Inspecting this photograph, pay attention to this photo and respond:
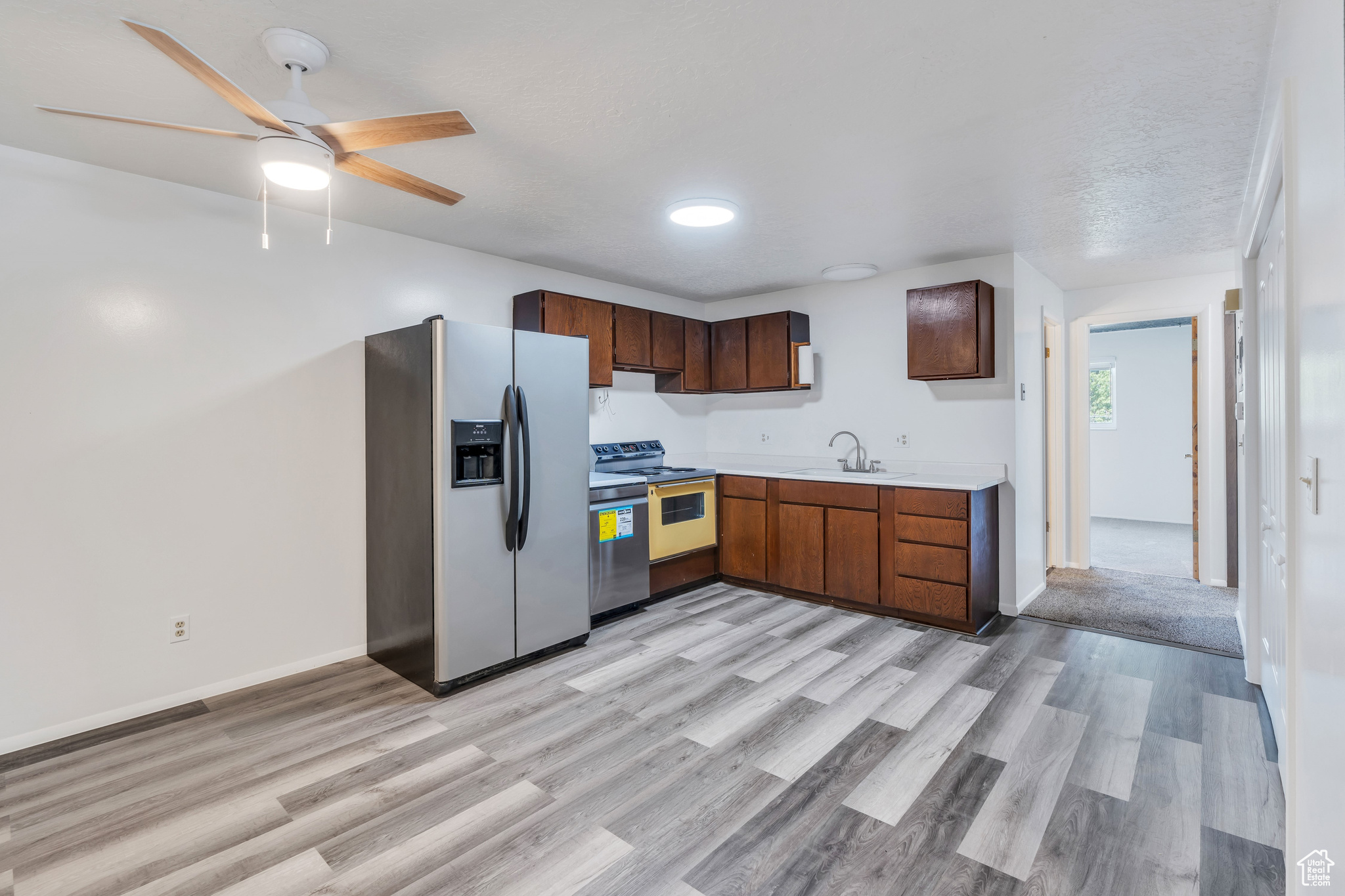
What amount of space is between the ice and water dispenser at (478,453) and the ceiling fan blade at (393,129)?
1.38m

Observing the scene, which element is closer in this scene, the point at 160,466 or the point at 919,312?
the point at 160,466

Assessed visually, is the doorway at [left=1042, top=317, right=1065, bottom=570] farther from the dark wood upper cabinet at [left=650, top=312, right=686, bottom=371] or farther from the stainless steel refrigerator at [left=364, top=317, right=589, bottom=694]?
the stainless steel refrigerator at [left=364, top=317, right=589, bottom=694]

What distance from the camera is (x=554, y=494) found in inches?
136

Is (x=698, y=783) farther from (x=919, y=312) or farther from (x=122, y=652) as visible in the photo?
(x=919, y=312)

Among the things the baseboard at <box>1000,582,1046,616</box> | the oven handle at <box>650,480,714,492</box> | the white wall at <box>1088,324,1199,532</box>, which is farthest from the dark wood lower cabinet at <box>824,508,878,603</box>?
the white wall at <box>1088,324,1199,532</box>

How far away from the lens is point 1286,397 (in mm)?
1630

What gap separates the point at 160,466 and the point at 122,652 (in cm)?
84

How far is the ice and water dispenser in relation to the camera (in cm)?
303

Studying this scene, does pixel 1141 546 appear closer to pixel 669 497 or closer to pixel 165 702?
pixel 669 497

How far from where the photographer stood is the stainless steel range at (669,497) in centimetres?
443

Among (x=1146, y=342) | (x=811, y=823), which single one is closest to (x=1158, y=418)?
(x=1146, y=342)

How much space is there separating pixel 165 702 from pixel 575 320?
3.05 m

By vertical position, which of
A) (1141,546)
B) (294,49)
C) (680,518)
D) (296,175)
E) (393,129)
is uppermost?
(294,49)

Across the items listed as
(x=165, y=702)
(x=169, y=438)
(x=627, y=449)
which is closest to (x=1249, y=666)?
(x=627, y=449)
